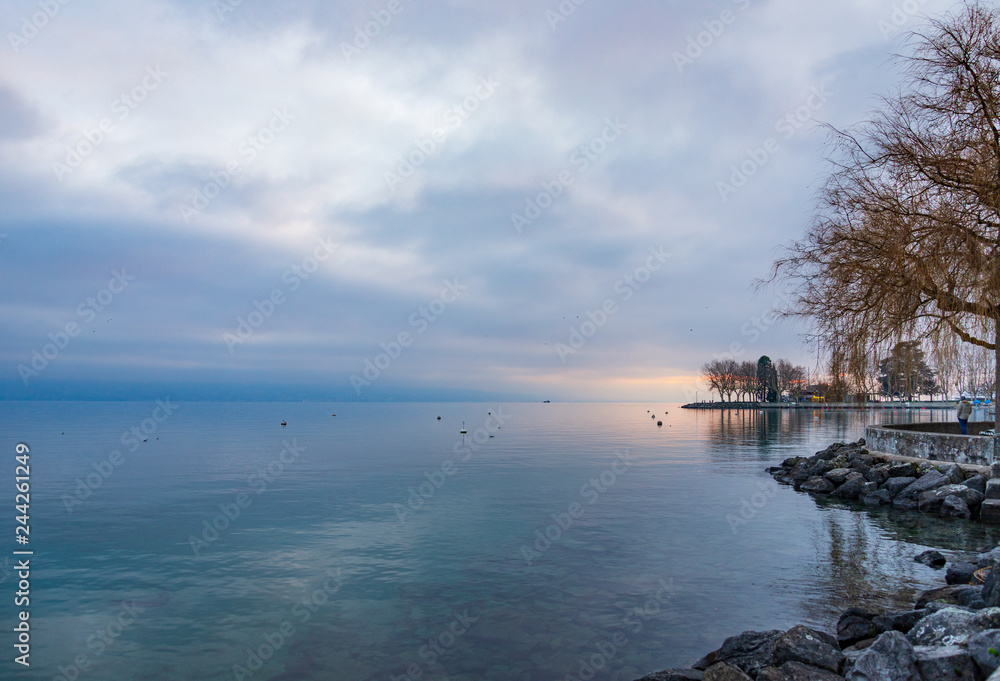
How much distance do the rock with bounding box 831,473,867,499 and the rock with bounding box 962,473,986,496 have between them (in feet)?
14.5

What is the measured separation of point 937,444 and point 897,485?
7.78 ft

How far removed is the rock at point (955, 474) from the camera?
21.3 metres

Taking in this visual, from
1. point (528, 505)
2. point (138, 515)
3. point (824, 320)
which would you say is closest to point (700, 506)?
point (528, 505)

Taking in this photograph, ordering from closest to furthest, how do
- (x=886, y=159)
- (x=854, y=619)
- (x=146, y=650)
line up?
(x=854, y=619), (x=146, y=650), (x=886, y=159)

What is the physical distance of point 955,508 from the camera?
19438 mm

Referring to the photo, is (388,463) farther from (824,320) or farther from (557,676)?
(557,676)

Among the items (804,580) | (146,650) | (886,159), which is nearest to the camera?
(146,650)

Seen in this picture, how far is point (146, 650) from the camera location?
10.7m

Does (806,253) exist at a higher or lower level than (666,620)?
higher

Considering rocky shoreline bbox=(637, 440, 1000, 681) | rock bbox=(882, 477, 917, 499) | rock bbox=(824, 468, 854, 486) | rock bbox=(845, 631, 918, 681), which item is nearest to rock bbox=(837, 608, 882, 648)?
rocky shoreline bbox=(637, 440, 1000, 681)

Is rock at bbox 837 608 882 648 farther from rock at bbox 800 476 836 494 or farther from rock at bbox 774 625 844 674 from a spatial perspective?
rock at bbox 800 476 836 494

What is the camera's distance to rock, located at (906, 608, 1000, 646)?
7.96 m

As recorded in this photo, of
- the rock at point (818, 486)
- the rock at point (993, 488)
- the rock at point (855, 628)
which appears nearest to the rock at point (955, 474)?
the rock at point (993, 488)

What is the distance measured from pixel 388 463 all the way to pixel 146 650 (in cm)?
3143
